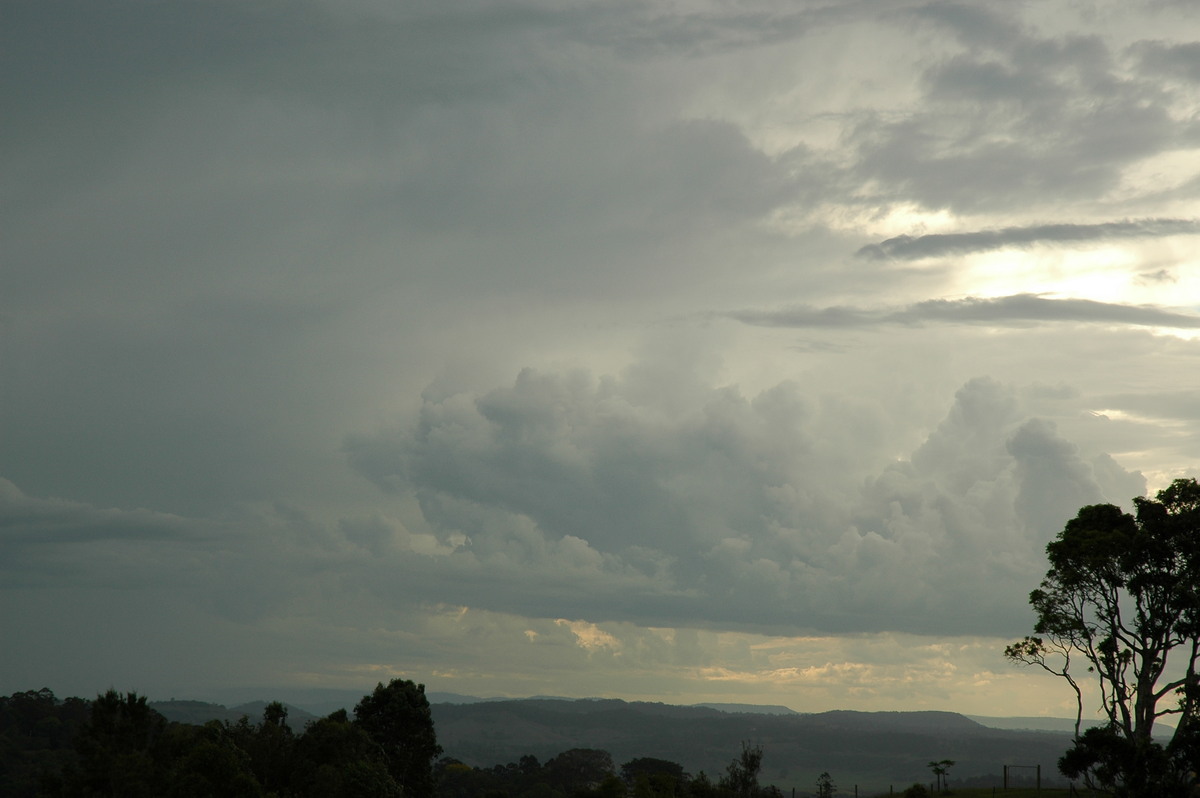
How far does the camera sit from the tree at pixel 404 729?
122m

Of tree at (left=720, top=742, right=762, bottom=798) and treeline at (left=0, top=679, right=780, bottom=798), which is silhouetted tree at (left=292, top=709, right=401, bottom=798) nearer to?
treeline at (left=0, top=679, right=780, bottom=798)

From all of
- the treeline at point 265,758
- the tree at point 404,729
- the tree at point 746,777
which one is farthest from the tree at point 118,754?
the tree at point 746,777

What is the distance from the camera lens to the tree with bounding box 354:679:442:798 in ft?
401

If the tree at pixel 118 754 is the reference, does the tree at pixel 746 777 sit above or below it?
below

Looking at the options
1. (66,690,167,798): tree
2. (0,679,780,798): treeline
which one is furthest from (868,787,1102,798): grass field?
(66,690,167,798): tree

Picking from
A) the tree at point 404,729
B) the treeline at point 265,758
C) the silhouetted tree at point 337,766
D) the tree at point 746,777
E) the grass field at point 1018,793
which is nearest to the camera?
the treeline at point 265,758

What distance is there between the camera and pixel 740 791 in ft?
474

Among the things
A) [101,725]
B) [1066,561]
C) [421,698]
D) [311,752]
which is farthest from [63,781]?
[1066,561]

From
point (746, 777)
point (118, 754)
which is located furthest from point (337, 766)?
point (746, 777)

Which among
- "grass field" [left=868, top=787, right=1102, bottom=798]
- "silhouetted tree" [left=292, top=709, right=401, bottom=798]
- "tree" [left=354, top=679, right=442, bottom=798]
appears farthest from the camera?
"tree" [left=354, top=679, right=442, bottom=798]

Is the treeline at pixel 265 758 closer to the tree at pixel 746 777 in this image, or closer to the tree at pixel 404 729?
the tree at pixel 404 729

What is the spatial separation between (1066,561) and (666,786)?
48.7m

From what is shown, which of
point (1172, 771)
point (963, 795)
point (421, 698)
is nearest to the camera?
point (1172, 771)

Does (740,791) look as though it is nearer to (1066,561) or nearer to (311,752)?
(311,752)
